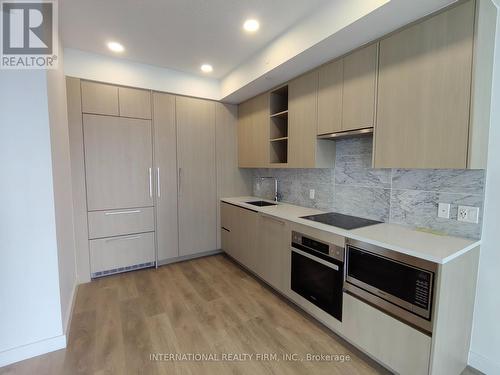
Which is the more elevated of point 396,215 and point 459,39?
point 459,39

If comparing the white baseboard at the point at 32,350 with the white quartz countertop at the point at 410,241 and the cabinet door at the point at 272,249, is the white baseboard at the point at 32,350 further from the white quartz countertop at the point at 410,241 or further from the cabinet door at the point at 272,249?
the white quartz countertop at the point at 410,241

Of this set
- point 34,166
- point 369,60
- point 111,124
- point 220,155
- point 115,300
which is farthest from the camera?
point 220,155

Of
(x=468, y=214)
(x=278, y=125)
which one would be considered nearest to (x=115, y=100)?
(x=278, y=125)

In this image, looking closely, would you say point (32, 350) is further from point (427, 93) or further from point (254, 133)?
point (427, 93)

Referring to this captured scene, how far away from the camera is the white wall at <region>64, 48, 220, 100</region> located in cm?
269

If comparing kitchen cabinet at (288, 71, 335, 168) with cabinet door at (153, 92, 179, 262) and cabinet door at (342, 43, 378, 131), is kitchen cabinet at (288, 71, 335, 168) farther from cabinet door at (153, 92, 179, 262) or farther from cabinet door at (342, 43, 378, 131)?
cabinet door at (153, 92, 179, 262)

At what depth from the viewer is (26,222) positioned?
1.67 metres

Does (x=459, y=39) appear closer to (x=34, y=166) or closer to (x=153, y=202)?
(x=34, y=166)

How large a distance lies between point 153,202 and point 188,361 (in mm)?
2013

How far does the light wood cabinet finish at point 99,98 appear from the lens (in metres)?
2.75

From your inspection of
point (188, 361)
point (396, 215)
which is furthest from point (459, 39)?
point (188, 361)

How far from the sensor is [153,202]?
320cm

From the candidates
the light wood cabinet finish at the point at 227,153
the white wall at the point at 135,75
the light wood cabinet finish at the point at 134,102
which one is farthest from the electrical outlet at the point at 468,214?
the light wood cabinet finish at the point at 134,102

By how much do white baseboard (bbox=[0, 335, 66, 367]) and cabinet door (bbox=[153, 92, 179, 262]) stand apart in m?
1.51
